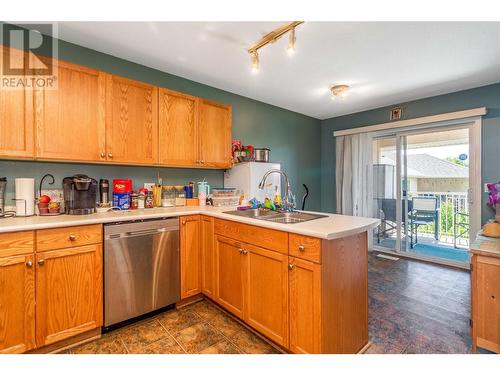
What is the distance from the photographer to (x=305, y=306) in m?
1.44

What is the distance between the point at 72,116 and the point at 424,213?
487cm

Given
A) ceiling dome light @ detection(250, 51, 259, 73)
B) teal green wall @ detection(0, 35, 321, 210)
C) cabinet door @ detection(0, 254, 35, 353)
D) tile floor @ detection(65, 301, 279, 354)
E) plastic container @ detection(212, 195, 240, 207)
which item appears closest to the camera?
cabinet door @ detection(0, 254, 35, 353)

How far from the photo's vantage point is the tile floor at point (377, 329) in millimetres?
1705

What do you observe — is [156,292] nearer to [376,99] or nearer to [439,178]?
[376,99]

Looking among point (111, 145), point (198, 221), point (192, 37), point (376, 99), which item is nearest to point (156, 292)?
point (198, 221)

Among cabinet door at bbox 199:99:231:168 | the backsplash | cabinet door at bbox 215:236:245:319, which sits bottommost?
cabinet door at bbox 215:236:245:319

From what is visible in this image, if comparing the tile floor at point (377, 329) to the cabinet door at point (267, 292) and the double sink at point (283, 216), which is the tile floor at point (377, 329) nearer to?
the cabinet door at point (267, 292)

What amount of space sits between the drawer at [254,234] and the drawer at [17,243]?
128cm

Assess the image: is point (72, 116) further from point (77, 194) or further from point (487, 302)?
point (487, 302)

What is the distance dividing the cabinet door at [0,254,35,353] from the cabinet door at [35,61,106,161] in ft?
2.69

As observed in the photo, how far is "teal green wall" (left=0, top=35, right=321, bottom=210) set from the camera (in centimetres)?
215

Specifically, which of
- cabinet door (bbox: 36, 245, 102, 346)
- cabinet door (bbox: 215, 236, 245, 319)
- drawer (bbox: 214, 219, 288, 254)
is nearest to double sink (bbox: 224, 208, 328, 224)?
drawer (bbox: 214, 219, 288, 254)

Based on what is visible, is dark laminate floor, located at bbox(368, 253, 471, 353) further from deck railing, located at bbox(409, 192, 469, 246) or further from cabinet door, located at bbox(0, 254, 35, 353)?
cabinet door, located at bbox(0, 254, 35, 353)

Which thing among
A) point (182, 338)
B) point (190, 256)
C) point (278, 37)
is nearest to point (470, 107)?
point (278, 37)
